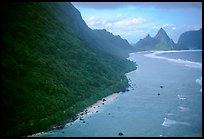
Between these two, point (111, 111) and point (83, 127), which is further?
point (111, 111)

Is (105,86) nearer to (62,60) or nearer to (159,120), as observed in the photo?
(62,60)

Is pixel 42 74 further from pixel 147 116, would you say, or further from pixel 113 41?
pixel 113 41

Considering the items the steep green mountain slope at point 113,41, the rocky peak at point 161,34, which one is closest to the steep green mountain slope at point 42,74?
the steep green mountain slope at point 113,41

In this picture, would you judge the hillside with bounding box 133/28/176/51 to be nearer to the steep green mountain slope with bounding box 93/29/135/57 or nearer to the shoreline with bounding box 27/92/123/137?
the steep green mountain slope with bounding box 93/29/135/57

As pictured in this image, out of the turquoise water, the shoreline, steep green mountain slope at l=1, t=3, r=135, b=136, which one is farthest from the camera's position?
the shoreline

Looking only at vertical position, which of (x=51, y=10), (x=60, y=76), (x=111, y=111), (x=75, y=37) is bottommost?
(x=111, y=111)

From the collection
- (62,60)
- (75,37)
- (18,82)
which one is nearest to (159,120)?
(18,82)

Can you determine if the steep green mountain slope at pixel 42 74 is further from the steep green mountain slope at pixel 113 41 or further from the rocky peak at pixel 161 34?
the rocky peak at pixel 161 34

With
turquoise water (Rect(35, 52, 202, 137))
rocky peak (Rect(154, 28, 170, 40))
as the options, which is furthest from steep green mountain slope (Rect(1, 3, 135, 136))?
rocky peak (Rect(154, 28, 170, 40))
